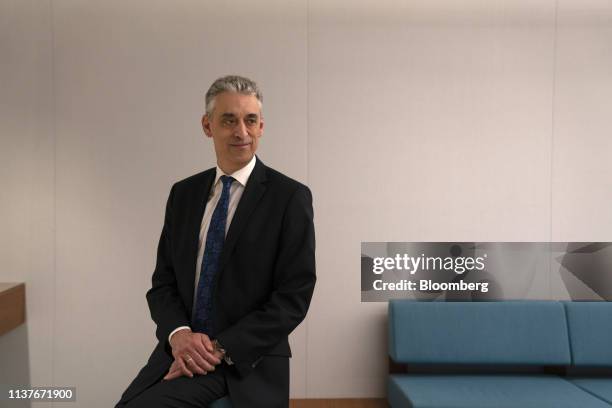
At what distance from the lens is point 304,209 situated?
2031mm

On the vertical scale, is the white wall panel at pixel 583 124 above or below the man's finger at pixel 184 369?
above

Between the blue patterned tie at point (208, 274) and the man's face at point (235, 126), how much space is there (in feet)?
0.68

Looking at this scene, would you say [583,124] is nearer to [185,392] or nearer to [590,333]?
[590,333]

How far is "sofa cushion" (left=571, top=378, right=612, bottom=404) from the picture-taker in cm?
328

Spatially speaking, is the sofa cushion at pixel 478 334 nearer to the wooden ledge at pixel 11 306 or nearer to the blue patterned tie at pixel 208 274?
the blue patterned tie at pixel 208 274

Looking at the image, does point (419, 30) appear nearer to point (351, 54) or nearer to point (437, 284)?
point (351, 54)

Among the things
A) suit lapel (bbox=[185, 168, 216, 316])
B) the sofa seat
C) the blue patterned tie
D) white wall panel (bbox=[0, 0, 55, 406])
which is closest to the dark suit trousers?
the blue patterned tie

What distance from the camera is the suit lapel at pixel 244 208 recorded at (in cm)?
197

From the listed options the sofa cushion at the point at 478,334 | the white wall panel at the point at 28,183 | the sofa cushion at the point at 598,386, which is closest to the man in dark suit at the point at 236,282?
the sofa cushion at the point at 478,334

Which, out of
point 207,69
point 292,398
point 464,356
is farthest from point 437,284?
point 207,69

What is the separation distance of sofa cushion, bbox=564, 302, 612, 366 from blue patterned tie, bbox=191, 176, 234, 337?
270cm

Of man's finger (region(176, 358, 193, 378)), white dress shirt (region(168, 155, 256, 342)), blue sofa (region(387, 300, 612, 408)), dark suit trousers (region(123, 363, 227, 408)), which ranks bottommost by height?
blue sofa (region(387, 300, 612, 408))

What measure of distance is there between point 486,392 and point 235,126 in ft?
7.36

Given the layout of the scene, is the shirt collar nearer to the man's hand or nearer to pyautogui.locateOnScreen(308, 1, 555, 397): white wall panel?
the man's hand
